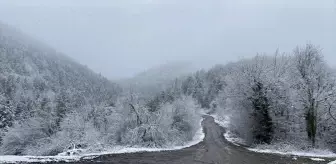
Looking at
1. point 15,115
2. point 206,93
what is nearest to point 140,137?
point 15,115

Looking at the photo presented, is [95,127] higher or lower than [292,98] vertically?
lower

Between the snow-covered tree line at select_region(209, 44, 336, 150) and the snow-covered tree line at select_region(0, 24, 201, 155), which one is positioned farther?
the snow-covered tree line at select_region(0, 24, 201, 155)

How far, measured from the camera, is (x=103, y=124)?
47156mm

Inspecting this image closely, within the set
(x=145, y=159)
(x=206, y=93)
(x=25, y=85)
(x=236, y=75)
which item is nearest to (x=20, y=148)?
(x=145, y=159)

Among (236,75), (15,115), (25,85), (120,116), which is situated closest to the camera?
(236,75)

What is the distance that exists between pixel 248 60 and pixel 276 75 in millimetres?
5204

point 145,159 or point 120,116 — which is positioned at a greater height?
point 120,116

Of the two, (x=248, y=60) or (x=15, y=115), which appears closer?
(x=248, y=60)

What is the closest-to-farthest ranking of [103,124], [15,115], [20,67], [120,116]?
[120,116] → [103,124] → [15,115] → [20,67]

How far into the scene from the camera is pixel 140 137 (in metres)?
33.5

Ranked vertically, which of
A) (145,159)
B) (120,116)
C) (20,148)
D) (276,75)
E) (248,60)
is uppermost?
(248,60)

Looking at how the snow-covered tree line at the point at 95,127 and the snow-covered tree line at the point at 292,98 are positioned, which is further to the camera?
the snow-covered tree line at the point at 95,127

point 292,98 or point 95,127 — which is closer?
point 292,98

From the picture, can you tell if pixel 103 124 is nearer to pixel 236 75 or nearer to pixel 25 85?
pixel 236 75
